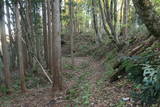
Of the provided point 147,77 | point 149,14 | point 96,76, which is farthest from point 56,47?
point 147,77

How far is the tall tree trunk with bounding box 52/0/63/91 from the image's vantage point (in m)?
7.16

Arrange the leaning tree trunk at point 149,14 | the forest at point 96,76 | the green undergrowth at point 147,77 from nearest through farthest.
A: the green undergrowth at point 147,77 → the forest at point 96,76 → the leaning tree trunk at point 149,14

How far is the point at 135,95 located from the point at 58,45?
208 inches

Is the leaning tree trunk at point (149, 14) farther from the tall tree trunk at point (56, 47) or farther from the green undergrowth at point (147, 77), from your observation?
the tall tree trunk at point (56, 47)

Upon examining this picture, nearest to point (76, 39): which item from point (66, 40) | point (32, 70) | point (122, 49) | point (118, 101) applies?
point (66, 40)

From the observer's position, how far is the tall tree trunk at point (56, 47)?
7156 millimetres

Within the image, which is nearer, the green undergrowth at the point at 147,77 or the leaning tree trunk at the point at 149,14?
the green undergrowth at the point at 147,77

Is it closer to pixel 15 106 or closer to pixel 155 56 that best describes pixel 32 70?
pixel 15 106

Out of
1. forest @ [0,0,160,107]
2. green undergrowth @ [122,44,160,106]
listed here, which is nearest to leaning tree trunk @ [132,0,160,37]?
forest @ [0,0,160,107]

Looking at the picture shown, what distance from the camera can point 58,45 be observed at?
288 inches

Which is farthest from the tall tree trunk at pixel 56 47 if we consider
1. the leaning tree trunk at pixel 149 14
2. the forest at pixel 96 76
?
the leaning tree trunk at pixel 149 14

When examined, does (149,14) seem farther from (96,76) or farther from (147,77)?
(96,76)

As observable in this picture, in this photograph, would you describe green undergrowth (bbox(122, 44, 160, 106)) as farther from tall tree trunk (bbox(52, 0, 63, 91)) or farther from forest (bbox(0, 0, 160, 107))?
tall tree trunk (bbox(52, 0, 63, 91))

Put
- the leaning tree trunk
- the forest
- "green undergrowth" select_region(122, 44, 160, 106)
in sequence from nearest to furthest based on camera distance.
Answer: "green undergrowth" select_region(122, 44, 160, 106)
the forest
the leaning tree trunk
